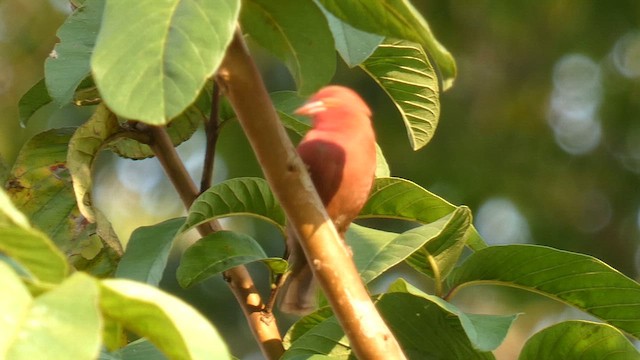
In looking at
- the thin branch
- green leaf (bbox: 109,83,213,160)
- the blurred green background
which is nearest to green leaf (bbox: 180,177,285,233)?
the thin branch

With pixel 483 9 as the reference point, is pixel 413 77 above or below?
above

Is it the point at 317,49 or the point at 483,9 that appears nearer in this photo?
the point at 317,49

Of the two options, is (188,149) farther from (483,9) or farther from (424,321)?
(424,321)

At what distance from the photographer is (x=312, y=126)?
5.68 ft

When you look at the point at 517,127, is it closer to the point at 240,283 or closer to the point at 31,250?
the point at 240,283

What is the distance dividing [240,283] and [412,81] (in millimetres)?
380

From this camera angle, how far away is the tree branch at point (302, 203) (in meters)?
0.98

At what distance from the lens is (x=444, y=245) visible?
54.7 inches

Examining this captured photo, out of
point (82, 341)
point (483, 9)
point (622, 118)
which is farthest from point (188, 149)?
point (82, 341)

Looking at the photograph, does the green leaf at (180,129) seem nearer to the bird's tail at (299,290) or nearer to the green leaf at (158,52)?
the bird's tail at (299,290)

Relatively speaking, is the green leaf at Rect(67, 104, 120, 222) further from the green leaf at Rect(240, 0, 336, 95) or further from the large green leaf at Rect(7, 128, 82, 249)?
the green leaf at Rect(240, 0, 336, 95)

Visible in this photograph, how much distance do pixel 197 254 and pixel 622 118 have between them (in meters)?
4.94

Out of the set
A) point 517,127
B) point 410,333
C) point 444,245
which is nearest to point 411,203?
point 444,245

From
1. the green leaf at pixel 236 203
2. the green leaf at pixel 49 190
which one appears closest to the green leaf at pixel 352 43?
the green leaf at pixel 236 203
